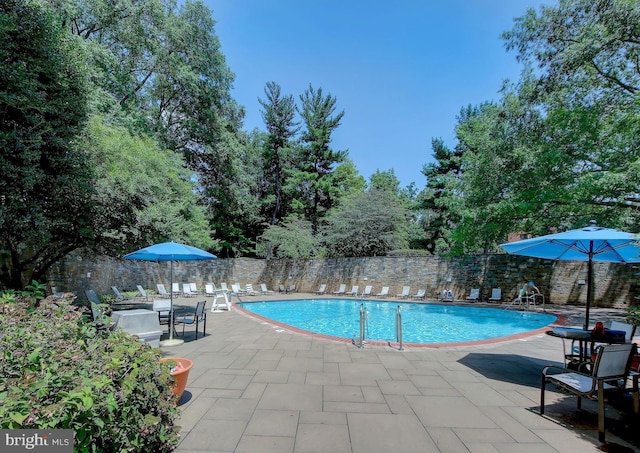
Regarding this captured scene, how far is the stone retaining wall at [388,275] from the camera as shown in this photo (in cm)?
1076

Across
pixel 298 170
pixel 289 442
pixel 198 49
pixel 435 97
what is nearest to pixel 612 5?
pixel 435 97

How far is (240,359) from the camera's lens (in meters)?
Answer: 4.75

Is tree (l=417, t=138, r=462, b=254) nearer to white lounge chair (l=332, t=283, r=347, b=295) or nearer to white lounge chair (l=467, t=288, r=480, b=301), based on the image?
white lounge chair (l=467, t=288, r=480, b=301)

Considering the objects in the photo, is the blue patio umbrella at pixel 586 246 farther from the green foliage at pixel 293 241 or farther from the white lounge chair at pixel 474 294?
the green foliage at pixel 293 241

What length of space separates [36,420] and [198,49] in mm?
18285

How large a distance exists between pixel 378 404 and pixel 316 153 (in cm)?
2198

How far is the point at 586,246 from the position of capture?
15.0ft

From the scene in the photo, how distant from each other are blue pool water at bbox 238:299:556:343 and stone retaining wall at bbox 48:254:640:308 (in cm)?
208

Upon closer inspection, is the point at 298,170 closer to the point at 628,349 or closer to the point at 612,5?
the point at 612,5

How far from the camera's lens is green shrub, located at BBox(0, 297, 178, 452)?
1562 mm

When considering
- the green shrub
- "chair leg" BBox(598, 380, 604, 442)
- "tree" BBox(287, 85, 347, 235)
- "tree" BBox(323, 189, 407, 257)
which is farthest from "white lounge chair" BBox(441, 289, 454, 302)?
the green shrub

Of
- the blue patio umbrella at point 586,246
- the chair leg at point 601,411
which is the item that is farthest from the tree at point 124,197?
the chair leg at point 601,411

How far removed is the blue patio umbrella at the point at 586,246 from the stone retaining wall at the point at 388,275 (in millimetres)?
8163

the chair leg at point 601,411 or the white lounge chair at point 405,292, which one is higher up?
the chair leg at point 601,411
